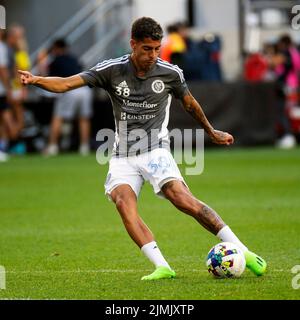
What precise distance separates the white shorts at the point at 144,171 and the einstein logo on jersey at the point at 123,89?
558 mm

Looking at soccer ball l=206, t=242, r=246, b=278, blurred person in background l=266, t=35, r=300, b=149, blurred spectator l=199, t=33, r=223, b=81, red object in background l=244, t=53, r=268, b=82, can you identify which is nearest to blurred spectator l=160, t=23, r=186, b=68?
blurred spectator l=199, t=33, r=223, b=81

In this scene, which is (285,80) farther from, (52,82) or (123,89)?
(52,82)

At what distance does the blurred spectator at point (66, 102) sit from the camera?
25016 mm

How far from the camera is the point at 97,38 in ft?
99.9

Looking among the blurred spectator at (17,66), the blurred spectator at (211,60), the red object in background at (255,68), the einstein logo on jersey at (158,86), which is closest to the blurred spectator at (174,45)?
the blurred spectator at (211,60)

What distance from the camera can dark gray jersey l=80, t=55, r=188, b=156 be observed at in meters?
9.62

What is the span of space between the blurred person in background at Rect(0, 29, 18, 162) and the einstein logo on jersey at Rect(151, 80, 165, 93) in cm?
1385

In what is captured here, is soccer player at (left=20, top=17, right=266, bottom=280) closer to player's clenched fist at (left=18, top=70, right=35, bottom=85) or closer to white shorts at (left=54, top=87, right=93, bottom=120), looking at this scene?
player's clenched fist at (left=18, top=70, right=35, bottom=85)

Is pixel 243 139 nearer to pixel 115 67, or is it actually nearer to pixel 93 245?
pixel 93 245

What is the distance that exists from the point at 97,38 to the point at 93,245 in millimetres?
19025

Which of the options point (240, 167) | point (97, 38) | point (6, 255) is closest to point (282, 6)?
point (97, 38)

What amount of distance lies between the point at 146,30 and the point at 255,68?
19199 mm

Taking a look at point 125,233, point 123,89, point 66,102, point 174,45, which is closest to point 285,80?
point 174,45

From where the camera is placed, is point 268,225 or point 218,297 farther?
point 268,225
